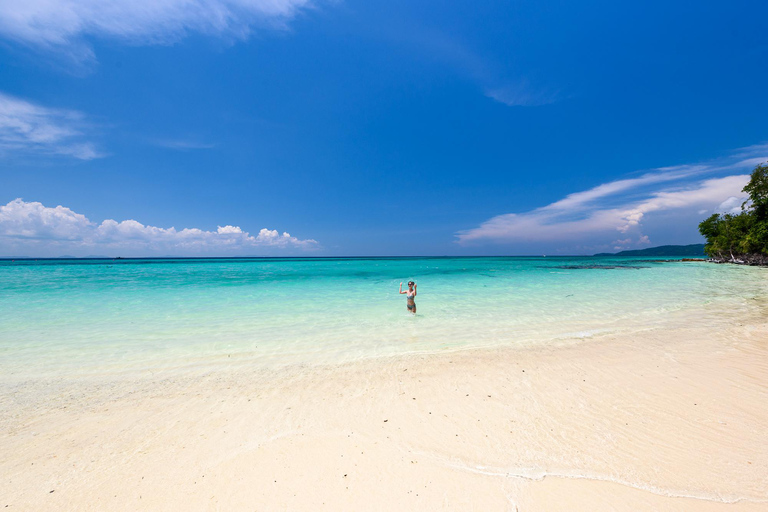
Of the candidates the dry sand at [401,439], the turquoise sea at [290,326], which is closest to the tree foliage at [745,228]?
the turquoise sea at [290,326]

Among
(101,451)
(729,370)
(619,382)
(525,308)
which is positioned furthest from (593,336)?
(101,451)

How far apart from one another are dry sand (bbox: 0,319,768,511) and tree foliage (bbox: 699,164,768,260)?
5325 centimetres

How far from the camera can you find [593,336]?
828cm

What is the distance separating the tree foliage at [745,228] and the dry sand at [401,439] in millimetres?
53252

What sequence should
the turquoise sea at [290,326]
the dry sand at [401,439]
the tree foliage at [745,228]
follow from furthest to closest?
the tree foliage at [745,228]
the turquoise sea at [290,326]
the dry sand at [401,439]

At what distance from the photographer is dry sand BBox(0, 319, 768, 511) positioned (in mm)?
2814

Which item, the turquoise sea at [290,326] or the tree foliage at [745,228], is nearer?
the turquoise sea at [290,326]

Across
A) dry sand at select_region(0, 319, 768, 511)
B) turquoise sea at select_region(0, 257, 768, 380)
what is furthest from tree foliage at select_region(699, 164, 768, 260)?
dry sand at select_region(0, 319, 768, 511)

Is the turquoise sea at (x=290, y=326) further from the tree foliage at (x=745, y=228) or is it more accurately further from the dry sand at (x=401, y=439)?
the tree foliage at (x=745, y=228)

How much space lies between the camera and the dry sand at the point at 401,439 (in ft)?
9.23

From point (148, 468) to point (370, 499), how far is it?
2.57 m

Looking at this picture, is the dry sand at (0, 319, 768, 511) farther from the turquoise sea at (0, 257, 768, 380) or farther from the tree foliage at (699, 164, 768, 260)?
the tree foliage at (699, 164, 768, 260)

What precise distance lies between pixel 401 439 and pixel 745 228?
72.7 metres

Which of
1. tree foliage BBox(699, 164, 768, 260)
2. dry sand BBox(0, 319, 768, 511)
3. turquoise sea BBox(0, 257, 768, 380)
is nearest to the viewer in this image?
dry sand BBox(0, 319, 768, 511)
